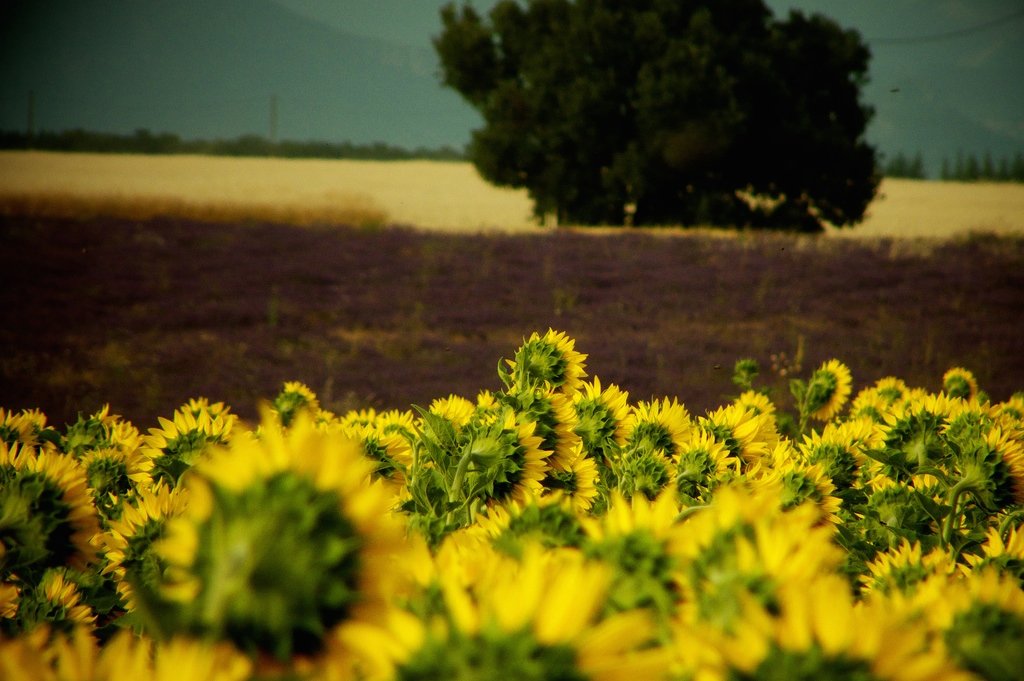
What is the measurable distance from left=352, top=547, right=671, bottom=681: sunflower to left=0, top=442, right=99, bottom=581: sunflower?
0.69 m

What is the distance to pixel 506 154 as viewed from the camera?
72.8 ft

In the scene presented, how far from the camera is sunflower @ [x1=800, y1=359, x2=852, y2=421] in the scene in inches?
127

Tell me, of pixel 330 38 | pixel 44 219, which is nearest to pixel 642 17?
pixel 44 219

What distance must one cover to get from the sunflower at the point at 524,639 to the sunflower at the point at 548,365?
1.16 m

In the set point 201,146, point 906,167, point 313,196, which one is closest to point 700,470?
point 313,196

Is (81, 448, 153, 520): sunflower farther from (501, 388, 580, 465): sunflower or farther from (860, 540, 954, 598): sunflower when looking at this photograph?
(860, 540, 954, 598): sunflower

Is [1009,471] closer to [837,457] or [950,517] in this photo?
[950,517]

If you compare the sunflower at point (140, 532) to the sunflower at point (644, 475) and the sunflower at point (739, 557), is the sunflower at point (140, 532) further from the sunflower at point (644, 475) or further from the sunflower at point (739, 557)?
the sunflower at point (739, 557)

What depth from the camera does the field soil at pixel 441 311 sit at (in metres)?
5.96

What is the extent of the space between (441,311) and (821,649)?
29.3ft

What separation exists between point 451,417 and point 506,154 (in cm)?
2126

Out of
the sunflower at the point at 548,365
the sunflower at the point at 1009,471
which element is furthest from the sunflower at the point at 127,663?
the sunflower at the point at 1009,471

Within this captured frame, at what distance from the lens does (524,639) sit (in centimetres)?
39

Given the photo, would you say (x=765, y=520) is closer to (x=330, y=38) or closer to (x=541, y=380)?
(x=541, y=380)
